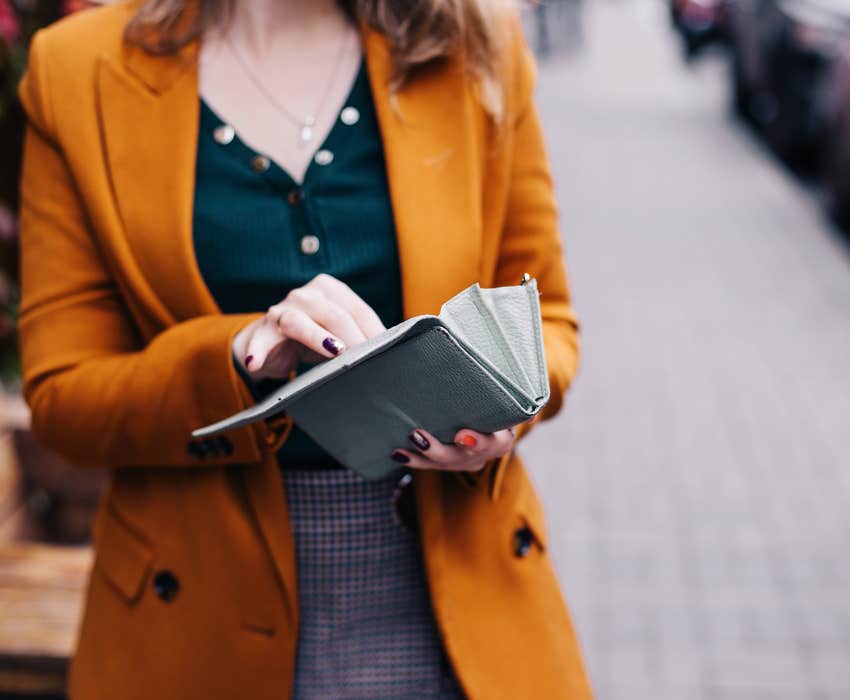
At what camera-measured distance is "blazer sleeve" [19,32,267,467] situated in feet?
4.82

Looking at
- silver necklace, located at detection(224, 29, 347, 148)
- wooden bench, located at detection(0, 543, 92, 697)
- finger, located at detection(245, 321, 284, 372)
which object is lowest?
wooden bench, located at detection(0, 543, 92, 697)

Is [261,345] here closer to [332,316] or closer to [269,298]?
[332,316]

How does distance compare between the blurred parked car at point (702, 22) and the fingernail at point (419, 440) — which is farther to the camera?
the blurred parked car at point (702, 22)

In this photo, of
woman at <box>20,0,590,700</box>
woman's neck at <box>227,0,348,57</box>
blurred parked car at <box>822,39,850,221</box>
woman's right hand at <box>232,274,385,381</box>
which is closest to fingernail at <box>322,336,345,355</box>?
woman's right hand at <box>232,274,385,381</box>

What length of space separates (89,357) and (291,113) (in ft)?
1.48

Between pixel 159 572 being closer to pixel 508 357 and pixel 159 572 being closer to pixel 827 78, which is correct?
pixel 508 357

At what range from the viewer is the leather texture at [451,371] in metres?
1.17

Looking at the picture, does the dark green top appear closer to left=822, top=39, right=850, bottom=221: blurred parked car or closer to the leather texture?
the leather texture

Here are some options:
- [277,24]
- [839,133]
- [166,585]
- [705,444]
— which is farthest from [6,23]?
[839,133]

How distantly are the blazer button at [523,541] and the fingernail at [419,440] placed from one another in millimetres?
395

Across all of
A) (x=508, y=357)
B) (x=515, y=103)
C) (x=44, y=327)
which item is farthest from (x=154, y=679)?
(x=515, y=103)

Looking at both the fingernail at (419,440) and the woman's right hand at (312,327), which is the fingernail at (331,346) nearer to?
the woman's right hand at (312,327)

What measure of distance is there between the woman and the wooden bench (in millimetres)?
1022

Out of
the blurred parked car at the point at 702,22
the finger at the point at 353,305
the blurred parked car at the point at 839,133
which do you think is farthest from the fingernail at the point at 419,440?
the blurred parked car at the point at 702,22
